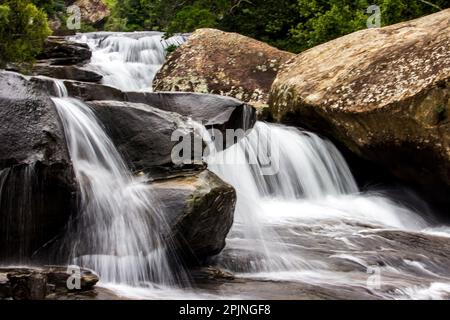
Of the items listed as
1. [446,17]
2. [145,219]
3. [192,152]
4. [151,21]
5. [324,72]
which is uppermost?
[151,21]

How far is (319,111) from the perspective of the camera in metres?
8.13

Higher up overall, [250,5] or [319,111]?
[250,5]

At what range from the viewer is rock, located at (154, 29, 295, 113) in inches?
435

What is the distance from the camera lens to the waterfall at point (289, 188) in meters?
6.44

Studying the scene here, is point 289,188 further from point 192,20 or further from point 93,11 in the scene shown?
point 93,11

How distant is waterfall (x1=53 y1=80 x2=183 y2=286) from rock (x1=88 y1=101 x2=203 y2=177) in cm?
26

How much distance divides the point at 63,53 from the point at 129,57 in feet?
8.20

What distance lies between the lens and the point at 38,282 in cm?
349

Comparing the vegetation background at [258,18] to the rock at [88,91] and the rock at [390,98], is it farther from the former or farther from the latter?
the rock at [390,98]

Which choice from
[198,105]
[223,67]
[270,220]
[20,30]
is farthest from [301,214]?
[223,67]

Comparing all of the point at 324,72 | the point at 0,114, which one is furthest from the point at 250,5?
the point at 0,114
